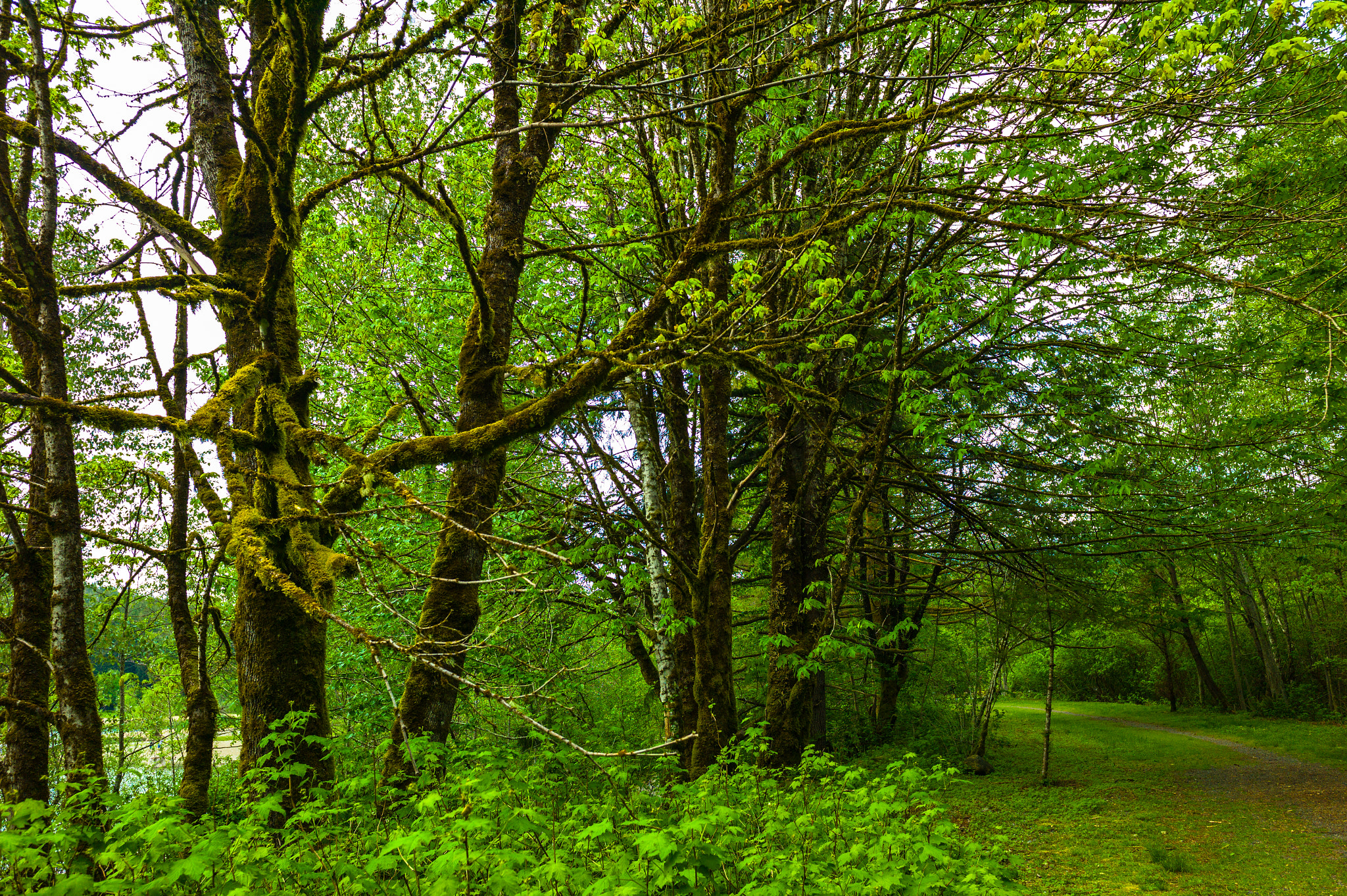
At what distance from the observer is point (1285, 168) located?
6906mm

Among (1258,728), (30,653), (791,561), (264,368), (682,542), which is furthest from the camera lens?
(1258,728)

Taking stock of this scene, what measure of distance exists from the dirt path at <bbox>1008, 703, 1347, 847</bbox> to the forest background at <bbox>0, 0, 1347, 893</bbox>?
3.11 metres

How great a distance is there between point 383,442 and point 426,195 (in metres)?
6.82

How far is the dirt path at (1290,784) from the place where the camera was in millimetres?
9164

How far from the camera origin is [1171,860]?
7.15 m

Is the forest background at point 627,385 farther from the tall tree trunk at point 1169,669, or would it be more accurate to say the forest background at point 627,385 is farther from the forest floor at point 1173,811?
the tall tree trunk at point 1169,669

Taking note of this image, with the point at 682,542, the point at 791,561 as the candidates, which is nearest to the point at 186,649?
the point at 682,542

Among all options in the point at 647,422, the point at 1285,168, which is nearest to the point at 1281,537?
the point at 1285,168

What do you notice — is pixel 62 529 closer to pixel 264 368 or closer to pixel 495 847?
pixel 264 368

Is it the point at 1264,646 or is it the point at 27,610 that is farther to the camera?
the point at 1264,646

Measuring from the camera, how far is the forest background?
3.04 m

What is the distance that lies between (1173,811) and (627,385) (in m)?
11.2

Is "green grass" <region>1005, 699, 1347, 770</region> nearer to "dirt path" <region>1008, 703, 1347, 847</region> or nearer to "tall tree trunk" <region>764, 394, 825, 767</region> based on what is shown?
"dirt path" <region>1008, 703, 1347, 847</region>

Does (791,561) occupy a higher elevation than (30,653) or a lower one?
higher
